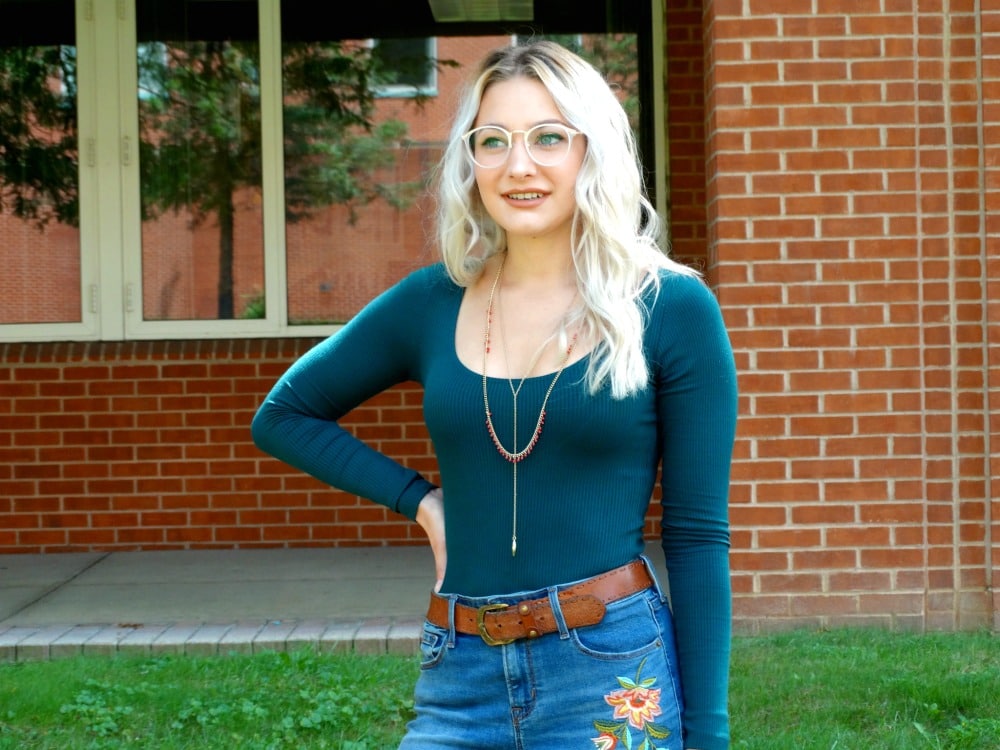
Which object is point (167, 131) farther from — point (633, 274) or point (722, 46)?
point (633, 274)

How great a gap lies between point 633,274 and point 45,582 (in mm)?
4824

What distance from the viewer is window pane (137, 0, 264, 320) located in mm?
7008

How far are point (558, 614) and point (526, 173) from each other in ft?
2.31

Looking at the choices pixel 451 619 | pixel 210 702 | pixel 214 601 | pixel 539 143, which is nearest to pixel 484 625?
pixel 451 619

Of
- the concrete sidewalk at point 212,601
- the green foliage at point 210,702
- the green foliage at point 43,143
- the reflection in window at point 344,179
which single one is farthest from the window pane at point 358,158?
the green foliage at point 210,702

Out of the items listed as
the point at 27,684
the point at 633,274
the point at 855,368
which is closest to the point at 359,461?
the point at 633,274

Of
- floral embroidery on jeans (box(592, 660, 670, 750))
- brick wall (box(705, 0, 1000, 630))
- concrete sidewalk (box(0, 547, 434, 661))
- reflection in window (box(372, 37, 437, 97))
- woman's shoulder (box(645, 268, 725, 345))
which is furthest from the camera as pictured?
reflection in window (box(372, 37, 437, 97))

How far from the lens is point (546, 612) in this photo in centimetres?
191

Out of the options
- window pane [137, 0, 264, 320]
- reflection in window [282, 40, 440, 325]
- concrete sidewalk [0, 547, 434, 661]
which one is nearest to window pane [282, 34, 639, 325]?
reflection in window [282, 40, 440, 325]

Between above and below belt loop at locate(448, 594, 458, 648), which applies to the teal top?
above

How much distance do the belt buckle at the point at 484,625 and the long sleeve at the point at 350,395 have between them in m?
0.32

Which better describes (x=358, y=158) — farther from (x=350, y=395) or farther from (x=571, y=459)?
(x=571, y=459)

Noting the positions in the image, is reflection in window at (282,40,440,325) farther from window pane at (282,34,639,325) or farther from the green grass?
the green grass

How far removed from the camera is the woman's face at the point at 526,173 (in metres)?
2.06
